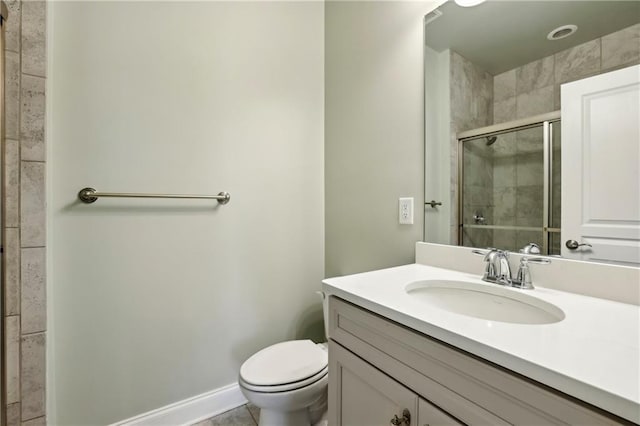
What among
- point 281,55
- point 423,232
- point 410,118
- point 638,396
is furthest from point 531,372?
point 281,55

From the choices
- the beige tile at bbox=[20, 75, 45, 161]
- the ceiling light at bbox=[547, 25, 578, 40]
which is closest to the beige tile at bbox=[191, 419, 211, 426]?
the beige tile at bbox=[20, 75, 45, 161]

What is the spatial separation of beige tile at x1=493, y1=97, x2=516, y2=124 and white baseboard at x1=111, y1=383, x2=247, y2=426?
1.71 meters

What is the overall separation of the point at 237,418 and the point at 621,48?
201 centimetres

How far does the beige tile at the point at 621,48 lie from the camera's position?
73cm

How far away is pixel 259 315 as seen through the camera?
155 cm

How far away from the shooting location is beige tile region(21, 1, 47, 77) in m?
0.99

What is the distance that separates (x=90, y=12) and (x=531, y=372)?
1772mm

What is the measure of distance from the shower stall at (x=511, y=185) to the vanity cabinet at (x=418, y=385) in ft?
1.88

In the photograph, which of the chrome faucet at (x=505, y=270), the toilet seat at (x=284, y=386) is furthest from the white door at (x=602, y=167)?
the toilet seat at (x=284, y=386)

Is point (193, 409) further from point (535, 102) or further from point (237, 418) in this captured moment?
point (535, 102)

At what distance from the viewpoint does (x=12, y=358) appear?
0.96 m

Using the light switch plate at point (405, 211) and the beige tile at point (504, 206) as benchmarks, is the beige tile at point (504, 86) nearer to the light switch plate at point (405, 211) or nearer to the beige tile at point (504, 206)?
the beige tile at point (504, 206)

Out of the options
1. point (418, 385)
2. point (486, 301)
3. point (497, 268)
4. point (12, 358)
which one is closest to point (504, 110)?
Result: point (497, 268)

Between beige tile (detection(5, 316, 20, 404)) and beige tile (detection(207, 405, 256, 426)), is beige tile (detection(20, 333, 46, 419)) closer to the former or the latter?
beige tile (detection(5, 316, 20, 404))
